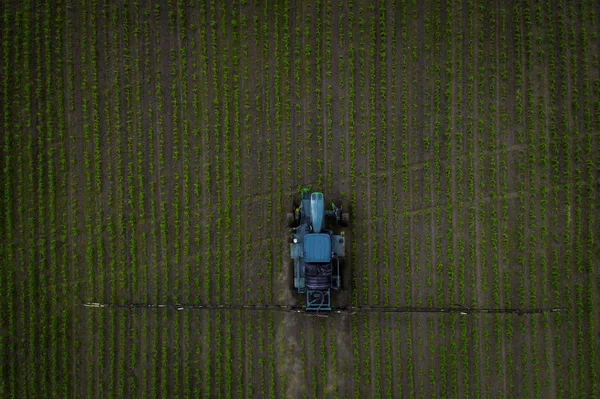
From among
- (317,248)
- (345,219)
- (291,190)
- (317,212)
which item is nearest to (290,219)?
(291,190)

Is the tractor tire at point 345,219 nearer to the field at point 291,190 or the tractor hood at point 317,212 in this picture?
the field at point 291,190

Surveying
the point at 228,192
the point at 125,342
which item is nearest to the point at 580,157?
the point at 228,192

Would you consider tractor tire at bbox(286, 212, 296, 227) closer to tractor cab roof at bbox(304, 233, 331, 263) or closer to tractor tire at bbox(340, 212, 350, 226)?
tractor cab roof at bbox(304, 233, 331, 263)

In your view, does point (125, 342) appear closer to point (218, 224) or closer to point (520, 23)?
point (218, 224)

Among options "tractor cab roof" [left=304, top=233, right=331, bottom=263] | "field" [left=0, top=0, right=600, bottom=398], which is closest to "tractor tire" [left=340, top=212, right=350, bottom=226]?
"field" [left=0, top=0, right=600, bottom=398]

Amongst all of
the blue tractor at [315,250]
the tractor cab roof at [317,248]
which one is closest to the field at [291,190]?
the blue tractor at [315,250]
